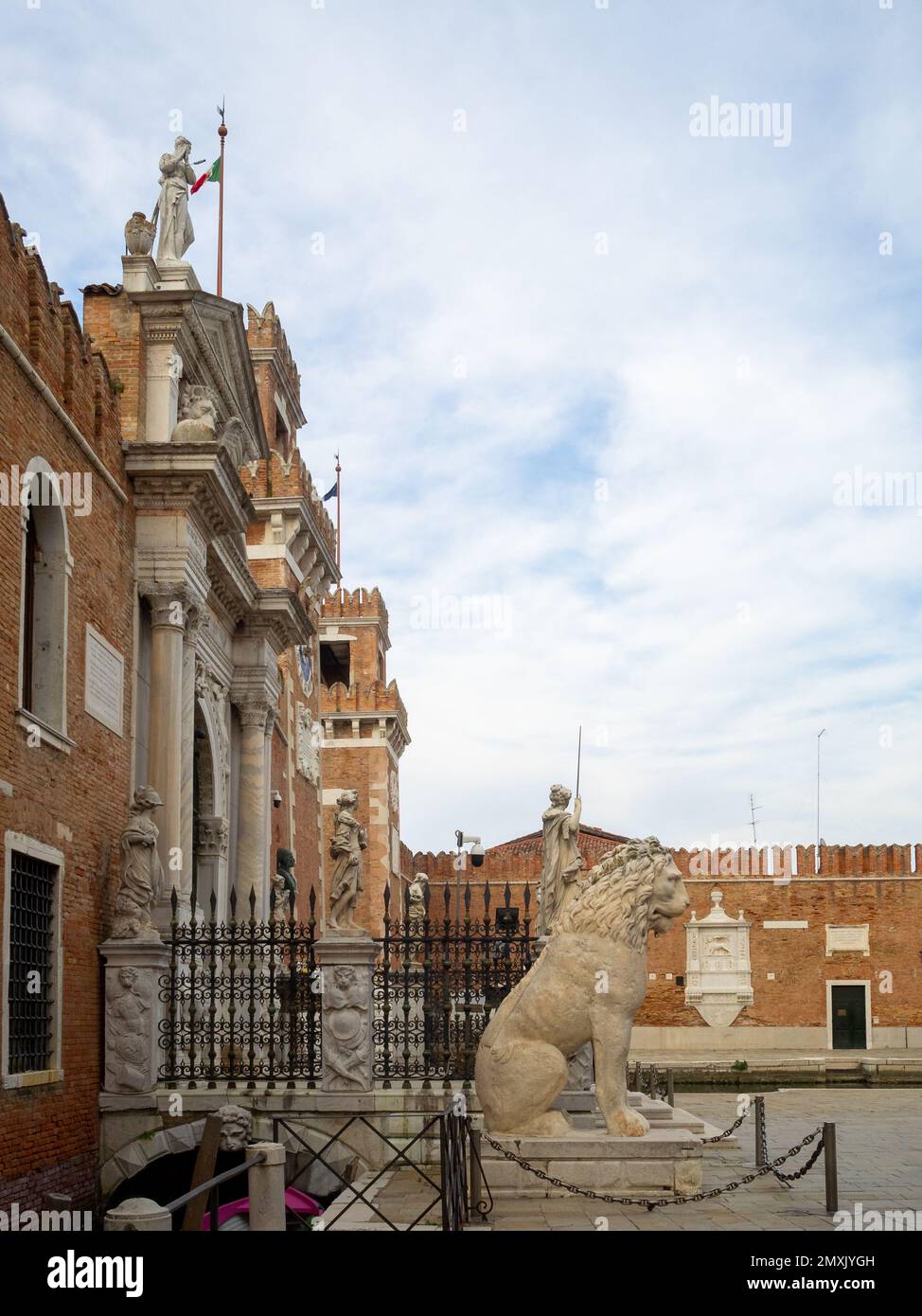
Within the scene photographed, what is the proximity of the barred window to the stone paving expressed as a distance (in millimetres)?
2896

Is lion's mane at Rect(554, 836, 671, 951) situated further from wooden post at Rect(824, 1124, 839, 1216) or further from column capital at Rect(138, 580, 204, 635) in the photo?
column capital at Rect(138, 580, 204, 635)

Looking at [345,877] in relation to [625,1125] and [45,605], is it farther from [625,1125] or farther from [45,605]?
[625,1125]

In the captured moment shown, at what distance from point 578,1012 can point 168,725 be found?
6341 millimetres

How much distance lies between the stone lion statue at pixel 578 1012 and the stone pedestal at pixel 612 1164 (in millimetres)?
147

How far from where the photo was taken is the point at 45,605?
12672 mm

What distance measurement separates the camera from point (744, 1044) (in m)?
38.3

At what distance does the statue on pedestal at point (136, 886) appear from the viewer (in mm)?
13367

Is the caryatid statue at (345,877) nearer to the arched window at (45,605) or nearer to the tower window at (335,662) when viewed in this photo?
the arched window at (45,605)

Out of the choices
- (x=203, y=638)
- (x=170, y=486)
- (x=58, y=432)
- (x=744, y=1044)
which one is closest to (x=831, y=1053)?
(x=744, y=1044)

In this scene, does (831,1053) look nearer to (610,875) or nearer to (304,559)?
(304,559)

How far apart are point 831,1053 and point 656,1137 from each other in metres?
27.1

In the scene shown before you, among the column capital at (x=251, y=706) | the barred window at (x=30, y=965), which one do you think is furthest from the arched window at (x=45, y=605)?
the column capital at (x=251, y=706)
